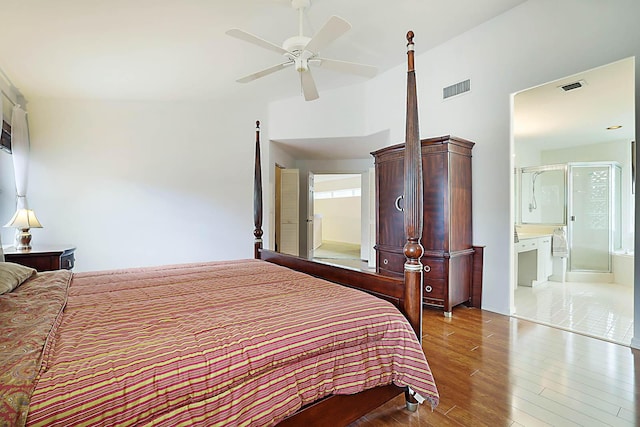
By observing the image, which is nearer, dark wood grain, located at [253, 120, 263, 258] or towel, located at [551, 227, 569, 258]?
dark wood grain, located at [253, 120, 263, 258]

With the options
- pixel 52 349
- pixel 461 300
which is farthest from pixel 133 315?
pixel 461 300

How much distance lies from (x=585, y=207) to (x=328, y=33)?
5491 millimetres

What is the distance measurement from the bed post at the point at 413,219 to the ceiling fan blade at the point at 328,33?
576 mm

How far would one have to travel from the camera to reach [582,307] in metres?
3.39

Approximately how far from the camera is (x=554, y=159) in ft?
20.1

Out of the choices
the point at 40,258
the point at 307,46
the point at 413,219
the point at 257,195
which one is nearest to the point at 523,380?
the point at 413,219

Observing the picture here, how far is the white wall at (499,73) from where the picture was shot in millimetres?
2559

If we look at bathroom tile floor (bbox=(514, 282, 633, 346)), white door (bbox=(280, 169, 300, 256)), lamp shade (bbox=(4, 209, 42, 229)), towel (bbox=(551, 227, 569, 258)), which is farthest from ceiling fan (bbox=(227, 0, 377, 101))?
towel (bbox=(551, 227, 569, 258))

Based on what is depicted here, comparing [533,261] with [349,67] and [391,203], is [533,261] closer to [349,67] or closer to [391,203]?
[391,203]

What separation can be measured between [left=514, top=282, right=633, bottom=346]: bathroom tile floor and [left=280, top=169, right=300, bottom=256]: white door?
391cm

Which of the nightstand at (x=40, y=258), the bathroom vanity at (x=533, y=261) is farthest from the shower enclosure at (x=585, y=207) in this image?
the nightstand at (x=40, y=258)

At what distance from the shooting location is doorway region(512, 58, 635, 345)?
3.34 m

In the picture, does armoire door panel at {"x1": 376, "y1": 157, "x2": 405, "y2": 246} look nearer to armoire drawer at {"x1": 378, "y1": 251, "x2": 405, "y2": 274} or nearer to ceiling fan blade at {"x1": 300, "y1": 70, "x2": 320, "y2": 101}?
armoire drawer at {"x1": 378, "y1": 251, "x2": 405, "y2": 274}

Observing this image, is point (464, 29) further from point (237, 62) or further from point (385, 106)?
point (237, 62)
